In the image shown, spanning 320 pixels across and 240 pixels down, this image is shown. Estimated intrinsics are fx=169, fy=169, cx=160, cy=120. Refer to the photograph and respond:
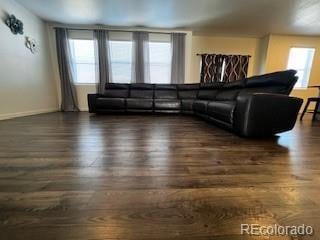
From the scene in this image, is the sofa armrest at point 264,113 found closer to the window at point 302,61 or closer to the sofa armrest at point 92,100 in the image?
the sofa armrest at point 92,100

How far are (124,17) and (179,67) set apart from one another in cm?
204

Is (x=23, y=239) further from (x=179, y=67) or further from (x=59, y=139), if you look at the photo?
(x=179, y=67)

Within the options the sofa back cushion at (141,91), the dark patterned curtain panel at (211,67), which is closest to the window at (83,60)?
the sofa back cushion at (141,91)

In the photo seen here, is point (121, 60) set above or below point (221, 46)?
below

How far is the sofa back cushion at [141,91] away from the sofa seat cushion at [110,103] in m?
0.43

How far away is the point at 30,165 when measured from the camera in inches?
45.1

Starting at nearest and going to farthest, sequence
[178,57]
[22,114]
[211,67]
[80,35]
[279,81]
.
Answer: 1. [279,81]
2. [22,114]
3. [80,35]
4. [178,57]
5. [211,67]

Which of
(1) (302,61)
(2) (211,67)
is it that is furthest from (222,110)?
(1) (302,61)

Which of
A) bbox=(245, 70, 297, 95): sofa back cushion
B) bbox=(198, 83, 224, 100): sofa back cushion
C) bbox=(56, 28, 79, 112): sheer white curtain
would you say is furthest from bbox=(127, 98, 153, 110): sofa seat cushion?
bbox=(245, 70, 297, 95): sofa back cushion

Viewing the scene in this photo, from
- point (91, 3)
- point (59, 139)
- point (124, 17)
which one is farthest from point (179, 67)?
point (59, 139)

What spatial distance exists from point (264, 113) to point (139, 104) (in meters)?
2.72

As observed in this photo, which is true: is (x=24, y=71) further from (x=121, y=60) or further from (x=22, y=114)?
(x=121, y=60)

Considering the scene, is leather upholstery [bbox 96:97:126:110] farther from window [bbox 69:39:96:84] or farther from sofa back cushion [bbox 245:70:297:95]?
sofa back cushion [bbox 245:70:297:95]

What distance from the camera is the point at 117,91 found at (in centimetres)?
428
